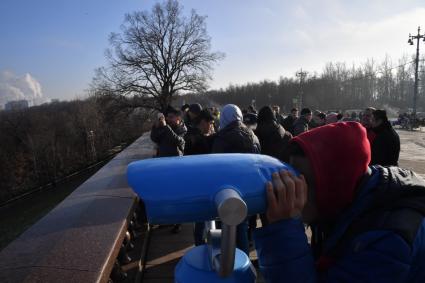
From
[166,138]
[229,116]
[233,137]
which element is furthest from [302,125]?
[233,137]

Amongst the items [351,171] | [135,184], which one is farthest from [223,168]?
[351,171]

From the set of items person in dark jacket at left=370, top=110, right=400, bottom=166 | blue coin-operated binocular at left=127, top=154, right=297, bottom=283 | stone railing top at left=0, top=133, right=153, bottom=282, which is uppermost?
blue coin-operated binocular at left=127, top=154, right=297, bottom=283

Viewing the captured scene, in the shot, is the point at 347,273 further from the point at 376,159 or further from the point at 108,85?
the point at 108,85

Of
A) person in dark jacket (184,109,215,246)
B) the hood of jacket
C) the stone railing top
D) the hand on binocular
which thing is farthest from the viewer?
person in dark jacket (184,109,215,246)

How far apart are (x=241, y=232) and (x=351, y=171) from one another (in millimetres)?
2681

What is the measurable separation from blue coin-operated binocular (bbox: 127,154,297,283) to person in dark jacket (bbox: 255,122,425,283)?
0.20ft

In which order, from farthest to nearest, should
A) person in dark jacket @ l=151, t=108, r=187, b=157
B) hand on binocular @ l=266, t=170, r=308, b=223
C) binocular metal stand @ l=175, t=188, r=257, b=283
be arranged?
person in dark jacket @ l=151, t=108, r=187, b=157, hand on binocular @ l=266, t=170, r=308, b=223, binocular metal stand @ l=175, t=188, r=257, b=283

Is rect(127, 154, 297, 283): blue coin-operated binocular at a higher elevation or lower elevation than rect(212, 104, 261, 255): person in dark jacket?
higher

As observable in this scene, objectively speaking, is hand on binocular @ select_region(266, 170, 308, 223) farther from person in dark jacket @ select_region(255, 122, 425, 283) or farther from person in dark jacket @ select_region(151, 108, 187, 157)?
person in dark jacket @ select_region(151, 108, 187, 157)

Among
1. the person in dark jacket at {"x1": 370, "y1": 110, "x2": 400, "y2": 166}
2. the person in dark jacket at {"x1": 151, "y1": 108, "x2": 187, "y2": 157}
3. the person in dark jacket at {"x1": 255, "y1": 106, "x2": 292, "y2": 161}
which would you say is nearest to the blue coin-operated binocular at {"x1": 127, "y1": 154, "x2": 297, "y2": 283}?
the person in dark jacket at {"x1": 255, "y1": 106, "x2": 292, "y2": 161}

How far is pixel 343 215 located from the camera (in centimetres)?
117

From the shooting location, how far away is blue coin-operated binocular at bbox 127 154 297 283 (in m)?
0.99

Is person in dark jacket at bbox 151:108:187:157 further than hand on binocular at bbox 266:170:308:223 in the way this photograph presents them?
Yes

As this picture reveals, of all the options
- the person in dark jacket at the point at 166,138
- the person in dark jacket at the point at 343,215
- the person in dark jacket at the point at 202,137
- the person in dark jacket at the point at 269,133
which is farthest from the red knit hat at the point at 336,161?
the person in dark jacket at the point at 166,138
